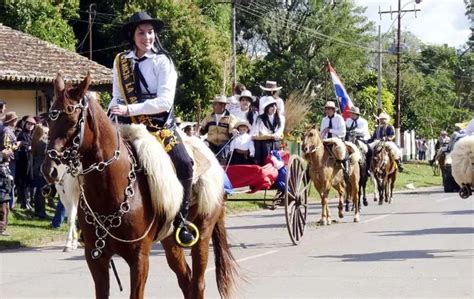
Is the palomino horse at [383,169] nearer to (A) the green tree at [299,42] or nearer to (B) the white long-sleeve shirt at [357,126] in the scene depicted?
(B) the white long-sleeve shirt at [357,126]

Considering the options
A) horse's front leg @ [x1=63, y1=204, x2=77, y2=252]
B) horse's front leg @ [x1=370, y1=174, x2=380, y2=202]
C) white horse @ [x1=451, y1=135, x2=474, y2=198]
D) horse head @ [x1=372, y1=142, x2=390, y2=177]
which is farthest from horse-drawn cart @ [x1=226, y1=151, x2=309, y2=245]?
horse's front leg @ [x1=370, y1=174, x2=380, y2=202]

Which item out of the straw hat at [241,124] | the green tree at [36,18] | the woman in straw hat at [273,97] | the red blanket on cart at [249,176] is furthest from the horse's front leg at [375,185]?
the green tree at [36,18]

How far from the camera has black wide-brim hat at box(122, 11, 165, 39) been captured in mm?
7426

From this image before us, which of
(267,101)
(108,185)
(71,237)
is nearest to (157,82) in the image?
(108,185)

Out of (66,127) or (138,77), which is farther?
(138,77)

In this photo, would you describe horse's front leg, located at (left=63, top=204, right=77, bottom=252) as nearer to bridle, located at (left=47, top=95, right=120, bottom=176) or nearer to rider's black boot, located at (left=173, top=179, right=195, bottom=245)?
rider's black boot, located at (left=173, top=179, right=195, bottom=245)

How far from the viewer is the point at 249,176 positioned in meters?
13.7

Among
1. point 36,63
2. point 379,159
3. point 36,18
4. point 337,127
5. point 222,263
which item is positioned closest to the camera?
point 222,263

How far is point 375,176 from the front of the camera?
84.3ft

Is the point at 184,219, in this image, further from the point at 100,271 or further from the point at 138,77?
the point at 138,77

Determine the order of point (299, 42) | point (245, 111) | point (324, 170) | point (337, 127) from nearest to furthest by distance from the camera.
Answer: point (245, 111), point (324, 170), point (337, 127), point (299, 42)

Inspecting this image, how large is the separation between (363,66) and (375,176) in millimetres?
41829

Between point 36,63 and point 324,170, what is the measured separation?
10279 mm

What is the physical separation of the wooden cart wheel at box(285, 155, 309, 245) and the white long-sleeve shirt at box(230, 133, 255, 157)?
68cm
